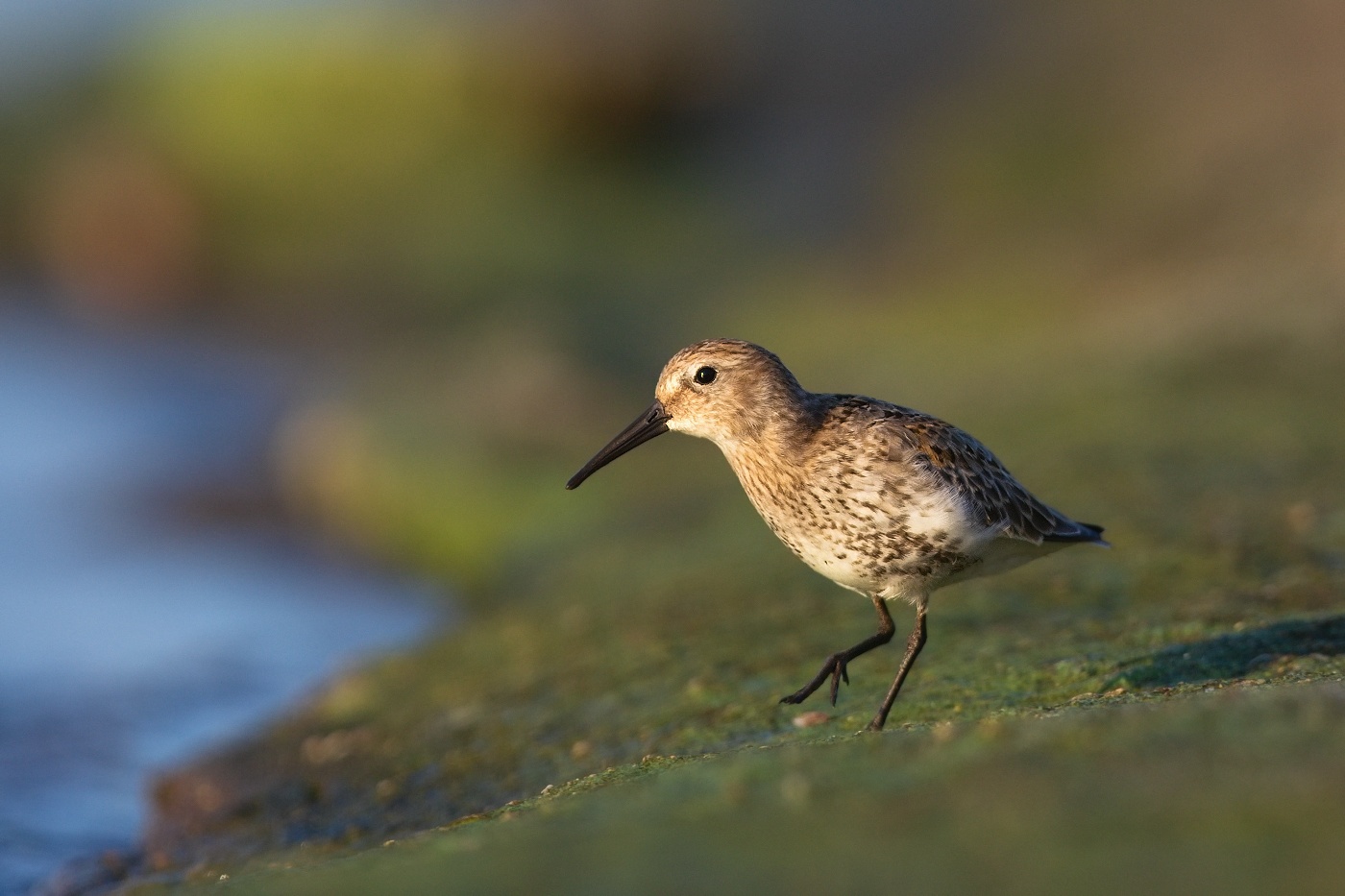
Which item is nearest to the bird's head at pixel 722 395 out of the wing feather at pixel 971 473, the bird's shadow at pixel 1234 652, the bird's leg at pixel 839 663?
the wing feather at pixel 971 473

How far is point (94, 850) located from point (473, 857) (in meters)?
4.24

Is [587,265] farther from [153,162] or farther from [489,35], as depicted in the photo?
[153,162]

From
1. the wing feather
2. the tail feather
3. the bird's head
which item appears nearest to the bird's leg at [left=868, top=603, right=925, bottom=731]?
the wing feather

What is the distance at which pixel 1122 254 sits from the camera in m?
17.8

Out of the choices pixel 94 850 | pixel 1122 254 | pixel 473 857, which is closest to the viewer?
pixel 473 857

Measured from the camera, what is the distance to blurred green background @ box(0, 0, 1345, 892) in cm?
798

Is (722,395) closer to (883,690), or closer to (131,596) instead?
(883,690)

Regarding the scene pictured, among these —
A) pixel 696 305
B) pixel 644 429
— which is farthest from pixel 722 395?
pixel 696 305

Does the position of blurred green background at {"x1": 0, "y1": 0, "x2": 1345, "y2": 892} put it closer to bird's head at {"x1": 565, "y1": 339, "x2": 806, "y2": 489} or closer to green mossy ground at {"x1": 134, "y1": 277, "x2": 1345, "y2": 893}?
green mossy ground at {"x1": 134, "y1": 277, "x2": 1345, "y2": 893}

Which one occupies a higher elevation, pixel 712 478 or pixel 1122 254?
pixel 1122 254

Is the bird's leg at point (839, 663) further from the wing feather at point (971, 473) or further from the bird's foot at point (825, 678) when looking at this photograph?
the wing feather at point (971, 473)

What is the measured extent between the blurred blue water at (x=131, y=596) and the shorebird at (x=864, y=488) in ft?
13.0

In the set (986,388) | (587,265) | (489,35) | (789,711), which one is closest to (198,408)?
(587,265)

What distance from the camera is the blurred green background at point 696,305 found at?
798cm
